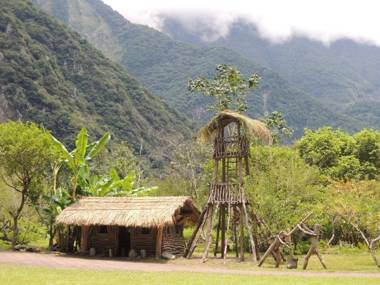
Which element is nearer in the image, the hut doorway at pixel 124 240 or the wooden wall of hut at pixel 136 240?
the wooden wall of hut at pixel 136 240

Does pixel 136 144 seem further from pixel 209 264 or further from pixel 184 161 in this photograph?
pixel 209 264

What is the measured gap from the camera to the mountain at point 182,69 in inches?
4925

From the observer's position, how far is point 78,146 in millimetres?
28844

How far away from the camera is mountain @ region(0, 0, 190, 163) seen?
83.4 meters

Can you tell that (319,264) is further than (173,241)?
No

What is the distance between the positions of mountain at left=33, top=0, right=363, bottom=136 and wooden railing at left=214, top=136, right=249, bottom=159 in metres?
84.6

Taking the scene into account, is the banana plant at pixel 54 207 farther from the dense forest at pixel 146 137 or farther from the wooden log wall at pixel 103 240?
the wooden log wall at pixel 103 240

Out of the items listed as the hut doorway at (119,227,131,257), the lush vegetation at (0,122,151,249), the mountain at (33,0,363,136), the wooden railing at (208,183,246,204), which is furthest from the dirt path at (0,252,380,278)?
the mountain at (33,0,363,136)

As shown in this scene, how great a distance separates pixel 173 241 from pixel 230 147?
553 centimetres

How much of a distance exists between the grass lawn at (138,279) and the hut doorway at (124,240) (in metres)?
8.65

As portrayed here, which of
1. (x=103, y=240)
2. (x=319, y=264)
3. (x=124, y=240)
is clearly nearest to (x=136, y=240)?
(x=124, y=240)

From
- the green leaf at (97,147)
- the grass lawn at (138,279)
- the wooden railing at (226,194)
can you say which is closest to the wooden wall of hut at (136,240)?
the wooden railing at (226,194)

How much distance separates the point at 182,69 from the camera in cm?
Answer: 14888

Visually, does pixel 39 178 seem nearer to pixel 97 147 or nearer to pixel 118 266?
pixel 97 147
